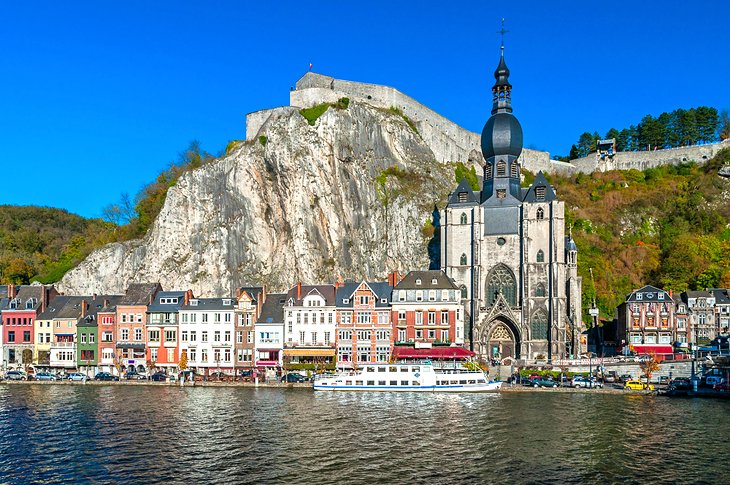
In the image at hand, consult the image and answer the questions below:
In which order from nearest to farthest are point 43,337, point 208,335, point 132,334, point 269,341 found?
point 269,341 < point 208,335 < point 132,334 < point 43,337

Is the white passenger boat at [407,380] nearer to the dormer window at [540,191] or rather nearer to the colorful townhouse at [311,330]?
the colorful townhouse at [311,330]

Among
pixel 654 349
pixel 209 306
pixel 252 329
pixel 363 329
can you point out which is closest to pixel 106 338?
pixel 209 306

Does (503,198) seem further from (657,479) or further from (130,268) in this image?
(657,479)

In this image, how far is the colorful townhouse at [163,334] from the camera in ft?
243

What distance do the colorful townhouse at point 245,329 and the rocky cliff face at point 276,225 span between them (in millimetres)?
14682

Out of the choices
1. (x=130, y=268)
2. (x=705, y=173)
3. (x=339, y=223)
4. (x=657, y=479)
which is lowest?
(x=657, y=479)

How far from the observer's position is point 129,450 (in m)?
38.1

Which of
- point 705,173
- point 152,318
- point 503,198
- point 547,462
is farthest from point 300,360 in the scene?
point 705,173

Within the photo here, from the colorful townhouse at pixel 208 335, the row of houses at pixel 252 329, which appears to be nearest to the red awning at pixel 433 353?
the row of houses at pixel 252 329

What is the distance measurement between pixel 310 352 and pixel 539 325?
2534 centimetres

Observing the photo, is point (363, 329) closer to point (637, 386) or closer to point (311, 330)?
point (311, 330)

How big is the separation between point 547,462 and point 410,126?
3010 inches

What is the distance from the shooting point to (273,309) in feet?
244

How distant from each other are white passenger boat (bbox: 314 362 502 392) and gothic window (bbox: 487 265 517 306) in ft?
62.2
